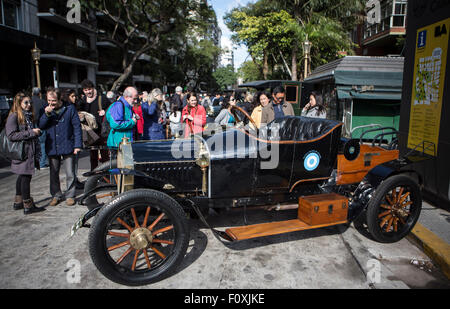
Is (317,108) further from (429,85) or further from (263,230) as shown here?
(263,230)

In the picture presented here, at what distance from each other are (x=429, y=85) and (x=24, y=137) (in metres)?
5.98

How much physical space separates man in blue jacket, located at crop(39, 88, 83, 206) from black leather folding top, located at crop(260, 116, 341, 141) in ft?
9.92

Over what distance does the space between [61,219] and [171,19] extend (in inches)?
682

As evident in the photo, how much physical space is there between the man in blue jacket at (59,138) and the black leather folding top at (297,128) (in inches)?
119

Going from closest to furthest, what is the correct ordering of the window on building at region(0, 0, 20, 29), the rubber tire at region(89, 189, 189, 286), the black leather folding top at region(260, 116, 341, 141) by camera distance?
the rubber tire at region(89, 189, 189, 286)
the black leather folding top at region(260, 116, 341, 141)
the window on building at region(0, 0, 20, 29)

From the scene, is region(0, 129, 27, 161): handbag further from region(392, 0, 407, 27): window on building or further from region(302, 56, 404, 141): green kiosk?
region(392, 0, 407, 27): window on building

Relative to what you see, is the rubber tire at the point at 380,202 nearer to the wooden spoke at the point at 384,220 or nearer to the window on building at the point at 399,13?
the wooden spoke at the point at 384,220

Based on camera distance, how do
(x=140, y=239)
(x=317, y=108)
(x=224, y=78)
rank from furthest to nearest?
(x=224, y=78) < (x=317, y=108) < (x=140, y=239)

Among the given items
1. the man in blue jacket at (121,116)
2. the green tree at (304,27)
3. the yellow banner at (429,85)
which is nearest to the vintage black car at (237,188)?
the man in blue jacket at (121,116)

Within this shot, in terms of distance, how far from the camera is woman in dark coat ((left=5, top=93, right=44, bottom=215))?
432 centimetres

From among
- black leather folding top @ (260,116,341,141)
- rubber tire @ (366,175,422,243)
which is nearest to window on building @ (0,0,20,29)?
black leather folding top @ (260,116,341,141)

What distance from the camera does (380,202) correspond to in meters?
3.50

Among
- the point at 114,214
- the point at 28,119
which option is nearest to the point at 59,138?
the point at 28,119

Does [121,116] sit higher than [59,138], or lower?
higher
